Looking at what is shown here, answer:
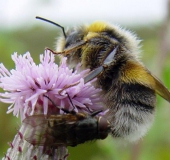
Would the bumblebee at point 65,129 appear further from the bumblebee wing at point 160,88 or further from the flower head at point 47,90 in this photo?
the bumblebee wing at point 160,88

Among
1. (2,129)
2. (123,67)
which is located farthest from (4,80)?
(2,129)

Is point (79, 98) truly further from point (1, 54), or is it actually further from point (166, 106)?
point (1, 54)

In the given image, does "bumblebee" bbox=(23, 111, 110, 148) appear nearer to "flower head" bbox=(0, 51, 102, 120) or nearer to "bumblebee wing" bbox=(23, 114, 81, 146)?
"bumblebee wing" bbox=(23, 114, 81, 146)

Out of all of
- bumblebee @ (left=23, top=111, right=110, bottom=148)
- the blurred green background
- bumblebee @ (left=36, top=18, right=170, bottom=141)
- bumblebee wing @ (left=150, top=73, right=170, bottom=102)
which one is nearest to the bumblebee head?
bumblebee @ (left=36, top=18, right=170, bottom=141)

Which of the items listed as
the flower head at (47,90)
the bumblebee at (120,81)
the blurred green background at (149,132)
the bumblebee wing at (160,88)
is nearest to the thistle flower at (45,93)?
the flower head at (47,90)

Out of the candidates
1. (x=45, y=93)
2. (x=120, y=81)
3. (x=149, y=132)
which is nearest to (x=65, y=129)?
(x=45, y=93)
